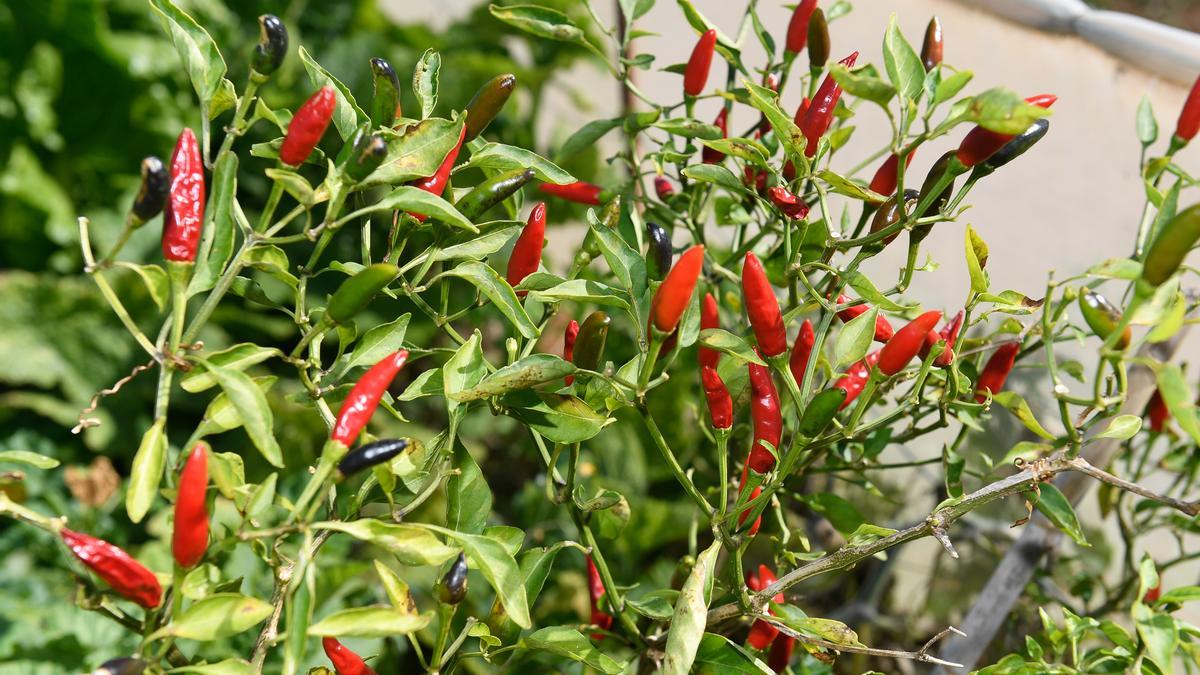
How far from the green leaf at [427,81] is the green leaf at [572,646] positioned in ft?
1.11

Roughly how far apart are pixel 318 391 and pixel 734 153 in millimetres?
298

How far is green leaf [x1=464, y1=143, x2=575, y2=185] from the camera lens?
654 millimetres

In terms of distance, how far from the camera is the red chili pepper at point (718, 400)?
688 millimetres

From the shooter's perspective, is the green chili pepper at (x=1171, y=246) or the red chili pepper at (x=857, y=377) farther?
the red chili pepper at (x=857, y=377)

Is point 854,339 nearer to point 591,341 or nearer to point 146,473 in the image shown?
point 591,341

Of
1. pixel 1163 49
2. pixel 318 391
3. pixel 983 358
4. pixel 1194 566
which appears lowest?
pixel 1194 566

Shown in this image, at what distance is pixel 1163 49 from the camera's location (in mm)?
1384

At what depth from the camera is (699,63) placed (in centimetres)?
84

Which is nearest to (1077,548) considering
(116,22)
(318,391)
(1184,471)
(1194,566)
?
(1194,566)

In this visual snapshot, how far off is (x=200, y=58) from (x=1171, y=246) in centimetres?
50

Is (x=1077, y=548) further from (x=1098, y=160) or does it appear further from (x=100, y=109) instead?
(x=100, y=109)

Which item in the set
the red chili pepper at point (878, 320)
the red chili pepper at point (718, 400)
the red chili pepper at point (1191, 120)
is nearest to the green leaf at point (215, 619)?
the red chili pepper at point (718, 400)

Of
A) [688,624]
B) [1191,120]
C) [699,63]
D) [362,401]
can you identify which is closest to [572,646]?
[688,624]

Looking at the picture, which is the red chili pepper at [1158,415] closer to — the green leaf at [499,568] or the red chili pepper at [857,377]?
the red chili pepper at [857,377]
